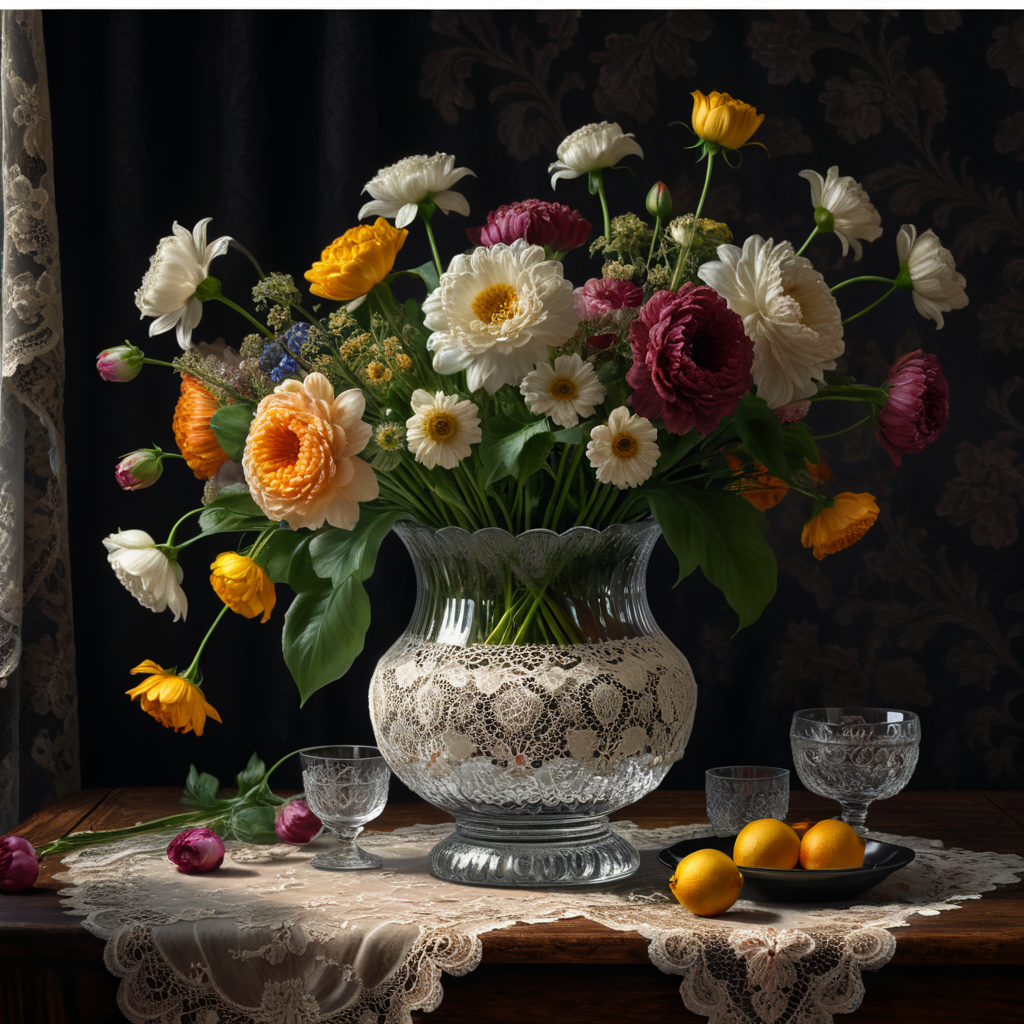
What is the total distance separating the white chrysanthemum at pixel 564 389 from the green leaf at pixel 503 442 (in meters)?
0.02

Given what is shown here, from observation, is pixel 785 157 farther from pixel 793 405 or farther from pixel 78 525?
pixel 78 525

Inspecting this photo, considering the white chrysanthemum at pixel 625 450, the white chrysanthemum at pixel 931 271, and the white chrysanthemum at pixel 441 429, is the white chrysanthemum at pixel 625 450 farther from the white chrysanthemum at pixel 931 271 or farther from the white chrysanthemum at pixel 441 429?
the white chrysanthemum at pixel 931 271

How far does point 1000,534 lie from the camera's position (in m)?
1.63

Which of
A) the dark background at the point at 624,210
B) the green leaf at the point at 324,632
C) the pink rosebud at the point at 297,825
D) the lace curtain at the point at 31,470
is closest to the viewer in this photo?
the green leaf at the point at 324,632

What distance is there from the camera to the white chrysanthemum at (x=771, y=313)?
941 mm

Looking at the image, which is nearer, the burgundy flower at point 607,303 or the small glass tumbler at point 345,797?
the burgundy flower at point 607,303

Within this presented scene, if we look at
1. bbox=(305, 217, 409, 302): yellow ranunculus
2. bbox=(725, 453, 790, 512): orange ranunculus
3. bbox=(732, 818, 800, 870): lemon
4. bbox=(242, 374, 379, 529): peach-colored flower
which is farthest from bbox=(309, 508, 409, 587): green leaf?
bbox=(732, 818, 800, 870): lemon

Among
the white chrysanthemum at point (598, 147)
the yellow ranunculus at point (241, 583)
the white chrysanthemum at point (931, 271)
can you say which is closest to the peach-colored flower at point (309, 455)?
the yellow ranunculus at point (241, 583)

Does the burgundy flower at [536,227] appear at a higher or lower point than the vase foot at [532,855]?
higher

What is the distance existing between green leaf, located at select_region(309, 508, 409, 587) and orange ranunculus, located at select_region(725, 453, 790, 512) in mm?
319

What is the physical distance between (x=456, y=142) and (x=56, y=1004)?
3.88ft

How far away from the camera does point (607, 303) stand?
3.24 feet

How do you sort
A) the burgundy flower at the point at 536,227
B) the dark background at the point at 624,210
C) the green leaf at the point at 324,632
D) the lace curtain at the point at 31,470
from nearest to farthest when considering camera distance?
the burgundy flower at the point at 536,227 < the green leaf at the point at 324,632 < the lace curtain at the point at 31,470 < the dark background at the point at 624,210

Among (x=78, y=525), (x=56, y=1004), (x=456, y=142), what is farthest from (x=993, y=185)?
(x=56, y=1004)
